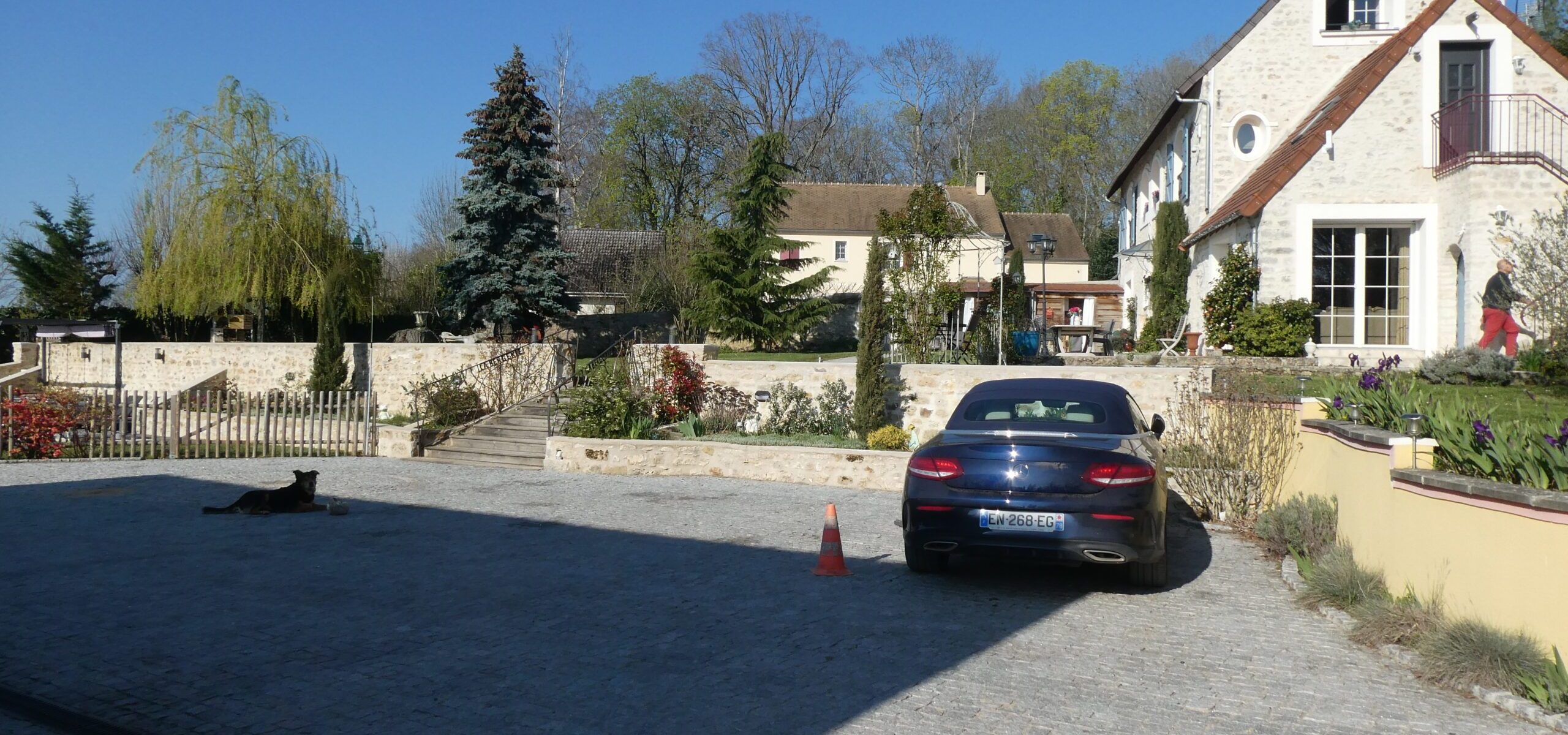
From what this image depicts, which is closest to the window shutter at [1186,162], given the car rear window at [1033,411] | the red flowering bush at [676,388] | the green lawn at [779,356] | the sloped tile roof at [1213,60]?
the sloped tile roof at [1213,60]

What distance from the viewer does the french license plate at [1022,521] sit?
23.3 ft

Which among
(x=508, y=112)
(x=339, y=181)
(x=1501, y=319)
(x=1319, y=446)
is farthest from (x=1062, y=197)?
(x=1319, y=446)

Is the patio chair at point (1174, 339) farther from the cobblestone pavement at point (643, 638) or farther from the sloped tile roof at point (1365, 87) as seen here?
the cobblestone pavement at point (643, 638)

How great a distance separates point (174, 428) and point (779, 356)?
16810 millimetres

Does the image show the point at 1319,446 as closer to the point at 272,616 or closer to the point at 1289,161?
the point at 272,616

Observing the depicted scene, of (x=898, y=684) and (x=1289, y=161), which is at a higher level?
(x=1289, y=161)

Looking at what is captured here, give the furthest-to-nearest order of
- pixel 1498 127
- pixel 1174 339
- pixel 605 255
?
pixel 605 255 → pixel 1174 339 → pixel 1498 127

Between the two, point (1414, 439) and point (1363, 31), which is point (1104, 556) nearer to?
point (1414, 439)

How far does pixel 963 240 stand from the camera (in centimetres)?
4506

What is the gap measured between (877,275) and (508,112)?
1902 centimetres

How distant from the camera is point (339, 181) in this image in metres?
30.4

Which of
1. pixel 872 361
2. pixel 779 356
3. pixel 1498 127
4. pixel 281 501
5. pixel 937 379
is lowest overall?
pixel 281 501

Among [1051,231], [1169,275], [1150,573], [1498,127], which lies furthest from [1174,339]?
[1051,231]

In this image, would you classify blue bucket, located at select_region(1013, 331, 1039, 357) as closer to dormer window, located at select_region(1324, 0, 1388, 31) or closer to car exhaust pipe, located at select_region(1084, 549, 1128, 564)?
dormer window, located at select_region(1324, 0, 1388, 31)
